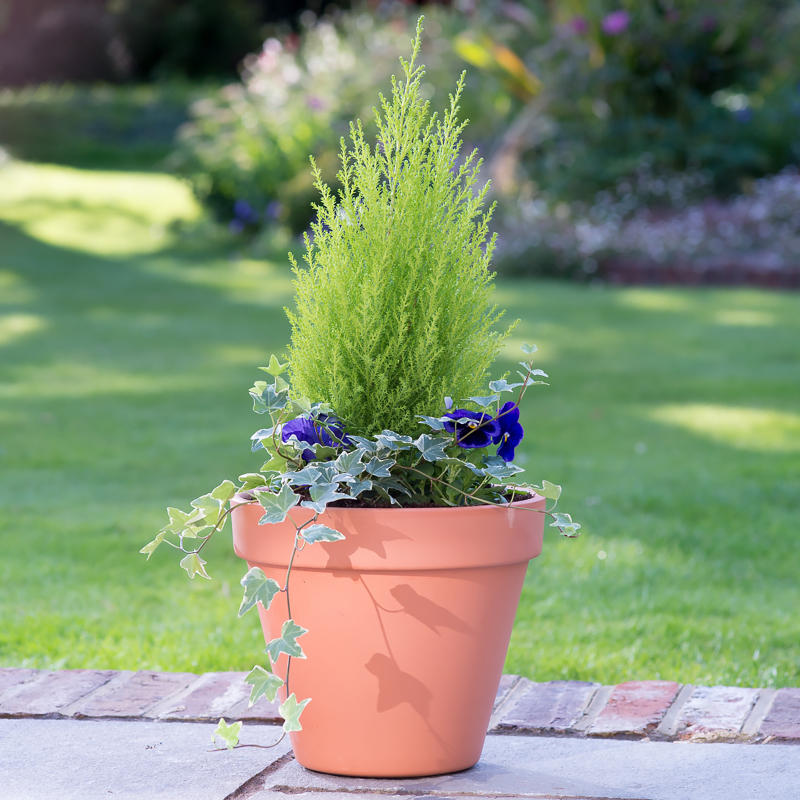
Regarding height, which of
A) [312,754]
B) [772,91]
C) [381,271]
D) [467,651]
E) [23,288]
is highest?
[772,91]

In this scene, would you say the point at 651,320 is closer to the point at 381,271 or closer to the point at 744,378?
the point at 744,378

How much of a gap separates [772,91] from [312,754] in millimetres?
12239

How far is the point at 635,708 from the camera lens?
8.36 ft

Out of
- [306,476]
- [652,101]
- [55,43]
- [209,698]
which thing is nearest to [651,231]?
[652,101]

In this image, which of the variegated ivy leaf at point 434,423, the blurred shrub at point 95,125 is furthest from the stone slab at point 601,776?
the blurred shrub at point 95,125

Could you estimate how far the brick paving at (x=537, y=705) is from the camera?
242 centimetres

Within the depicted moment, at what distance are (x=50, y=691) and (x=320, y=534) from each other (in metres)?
1.09

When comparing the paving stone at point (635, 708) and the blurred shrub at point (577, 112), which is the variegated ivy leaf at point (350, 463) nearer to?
the paving stone at point (635, 708)

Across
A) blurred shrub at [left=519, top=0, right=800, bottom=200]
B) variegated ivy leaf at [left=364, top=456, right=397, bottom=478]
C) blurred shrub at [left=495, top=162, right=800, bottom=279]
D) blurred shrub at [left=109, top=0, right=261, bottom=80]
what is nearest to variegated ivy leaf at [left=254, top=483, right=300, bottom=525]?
variegated ivy leaf at [left=364, top=456, right=397, bottom=478]

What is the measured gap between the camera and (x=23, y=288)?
10430 mm

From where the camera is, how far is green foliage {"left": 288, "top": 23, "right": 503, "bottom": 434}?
218 cm

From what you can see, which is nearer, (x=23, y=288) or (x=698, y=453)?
(x=698, y=453)

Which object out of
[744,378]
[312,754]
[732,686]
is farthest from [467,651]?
[744,378]

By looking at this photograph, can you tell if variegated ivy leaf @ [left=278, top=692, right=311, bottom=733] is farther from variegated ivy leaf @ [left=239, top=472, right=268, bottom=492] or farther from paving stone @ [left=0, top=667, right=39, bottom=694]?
paving stone @ [left=0, top=667, right=39, bottom=694]
